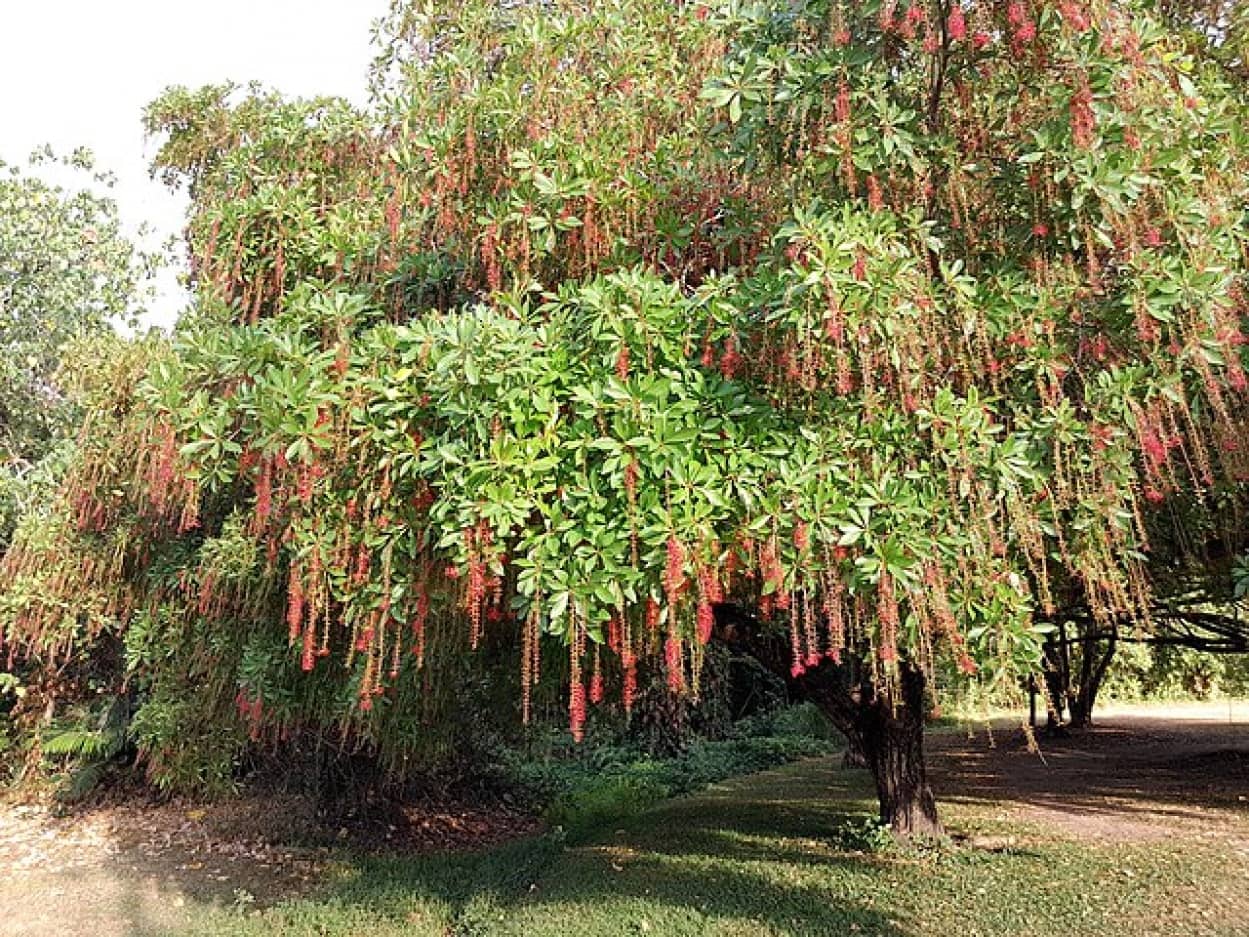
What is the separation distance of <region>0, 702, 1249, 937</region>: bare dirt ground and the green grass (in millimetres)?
602

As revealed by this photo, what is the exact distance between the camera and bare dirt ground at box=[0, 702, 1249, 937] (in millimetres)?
8531

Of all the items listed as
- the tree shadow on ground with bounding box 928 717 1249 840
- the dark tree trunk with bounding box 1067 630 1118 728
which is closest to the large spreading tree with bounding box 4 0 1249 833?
the tree shadow on ground with bounding box 928 717 1249 840

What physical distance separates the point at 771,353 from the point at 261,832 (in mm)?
9276

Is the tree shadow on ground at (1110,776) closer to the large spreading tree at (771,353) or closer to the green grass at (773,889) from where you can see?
the green grass at (773,889)

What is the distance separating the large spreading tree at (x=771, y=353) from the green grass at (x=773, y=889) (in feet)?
6.45

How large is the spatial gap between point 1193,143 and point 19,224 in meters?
12.5

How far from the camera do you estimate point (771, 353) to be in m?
4.38

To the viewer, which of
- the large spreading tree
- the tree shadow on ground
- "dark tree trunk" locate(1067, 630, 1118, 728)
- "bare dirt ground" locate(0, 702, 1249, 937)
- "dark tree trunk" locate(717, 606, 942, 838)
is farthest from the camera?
"dark tree trunk" locate(1067, 630, 1118, 728)

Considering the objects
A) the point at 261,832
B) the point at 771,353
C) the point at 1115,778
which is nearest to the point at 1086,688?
the point at 1115,778

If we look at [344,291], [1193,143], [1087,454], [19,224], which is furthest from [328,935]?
[19,224]

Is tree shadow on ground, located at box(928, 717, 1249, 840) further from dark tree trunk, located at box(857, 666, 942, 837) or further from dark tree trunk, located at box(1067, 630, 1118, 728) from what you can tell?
dark tree trunk, located at box(857, 666, 942, 837)

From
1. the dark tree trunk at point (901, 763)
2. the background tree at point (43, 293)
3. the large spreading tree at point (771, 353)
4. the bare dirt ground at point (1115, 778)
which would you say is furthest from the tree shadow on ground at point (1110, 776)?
the background tree at point (43, 293)

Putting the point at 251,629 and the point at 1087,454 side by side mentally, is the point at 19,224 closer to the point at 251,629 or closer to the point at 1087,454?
the point at 251,629

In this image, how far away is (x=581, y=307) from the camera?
4.46 m
